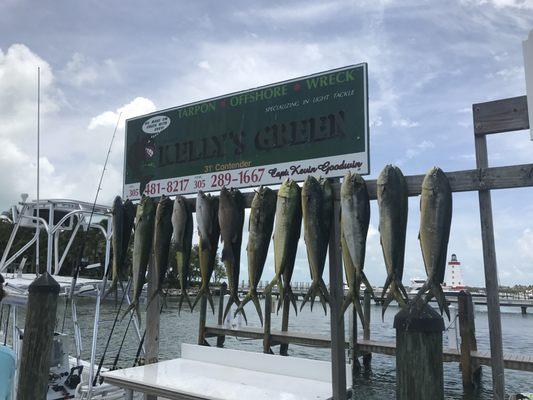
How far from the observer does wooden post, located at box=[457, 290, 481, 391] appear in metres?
13.9

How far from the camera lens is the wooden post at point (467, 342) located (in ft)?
45.6

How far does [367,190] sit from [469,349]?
40.7 feet

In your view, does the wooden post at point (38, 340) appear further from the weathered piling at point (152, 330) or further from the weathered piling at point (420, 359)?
the weathered piling at point (420, 359)

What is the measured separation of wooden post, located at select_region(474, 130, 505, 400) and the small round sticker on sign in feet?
11.4

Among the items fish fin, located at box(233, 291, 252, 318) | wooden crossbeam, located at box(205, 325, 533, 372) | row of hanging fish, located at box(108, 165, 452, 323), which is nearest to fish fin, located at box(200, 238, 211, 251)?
row of hanging fish, located at box(108, 165, 452, 323)

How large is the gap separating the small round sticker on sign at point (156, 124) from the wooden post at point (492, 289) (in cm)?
349

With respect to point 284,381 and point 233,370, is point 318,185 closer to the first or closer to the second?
point 284,381

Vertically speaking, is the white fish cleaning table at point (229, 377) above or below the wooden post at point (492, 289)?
below

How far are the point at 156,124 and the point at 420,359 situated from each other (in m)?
4.26

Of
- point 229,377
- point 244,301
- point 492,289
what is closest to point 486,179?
point 492,289

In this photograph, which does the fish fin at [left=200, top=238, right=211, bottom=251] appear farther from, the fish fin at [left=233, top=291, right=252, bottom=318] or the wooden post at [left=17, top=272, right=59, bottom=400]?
the wooden post at [left=17, top=272, right=59, bottom=400]

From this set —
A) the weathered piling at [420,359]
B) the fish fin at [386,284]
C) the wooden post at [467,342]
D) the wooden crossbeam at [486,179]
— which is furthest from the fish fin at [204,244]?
the wooden post at [467,342]

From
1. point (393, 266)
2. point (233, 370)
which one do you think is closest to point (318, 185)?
point (393, 266)

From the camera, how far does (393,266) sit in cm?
331
